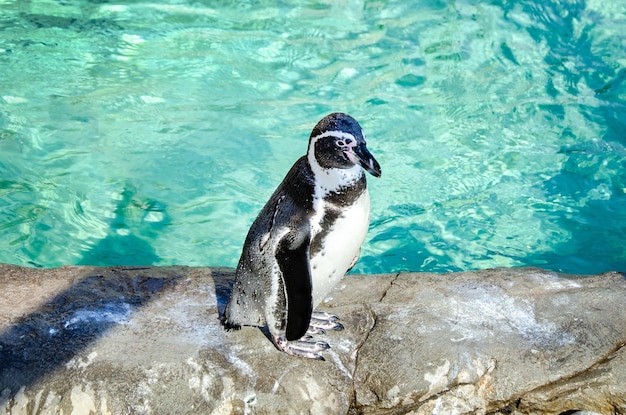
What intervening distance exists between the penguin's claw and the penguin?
13cm

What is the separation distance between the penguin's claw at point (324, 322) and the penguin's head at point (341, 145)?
0.75 meters

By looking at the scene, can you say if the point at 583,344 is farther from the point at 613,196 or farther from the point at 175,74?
the point at 175,74

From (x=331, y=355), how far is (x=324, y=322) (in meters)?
0.19

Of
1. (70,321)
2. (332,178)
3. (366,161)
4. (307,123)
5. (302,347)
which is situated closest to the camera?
(366,161)

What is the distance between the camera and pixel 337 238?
9.25ft

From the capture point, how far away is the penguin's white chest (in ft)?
9.17

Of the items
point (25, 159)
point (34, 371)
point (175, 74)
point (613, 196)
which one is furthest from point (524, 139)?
point (34, 371)

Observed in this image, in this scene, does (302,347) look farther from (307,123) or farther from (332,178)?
(307,123)

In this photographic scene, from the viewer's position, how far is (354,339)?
3.10 m

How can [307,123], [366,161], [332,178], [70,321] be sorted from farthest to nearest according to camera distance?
[307,123] → [70,321] → [332,178] → [366,161]

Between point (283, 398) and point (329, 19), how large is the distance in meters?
5.54

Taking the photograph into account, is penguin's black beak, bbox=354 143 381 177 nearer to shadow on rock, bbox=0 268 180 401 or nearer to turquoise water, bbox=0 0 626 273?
shadow on rock, bbox=0 268 180 401

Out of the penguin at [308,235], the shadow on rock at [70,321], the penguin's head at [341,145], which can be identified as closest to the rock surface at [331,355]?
the shadow on rock at [70,321]

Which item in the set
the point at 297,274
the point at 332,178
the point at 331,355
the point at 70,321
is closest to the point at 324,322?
the point at 331,355
